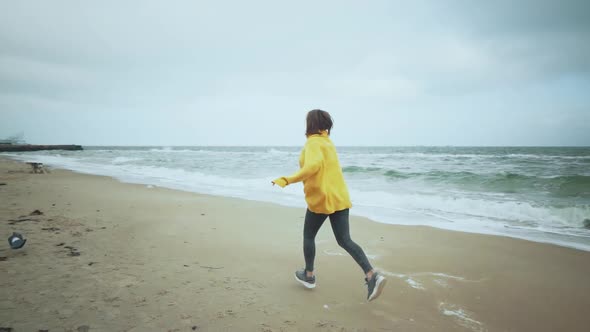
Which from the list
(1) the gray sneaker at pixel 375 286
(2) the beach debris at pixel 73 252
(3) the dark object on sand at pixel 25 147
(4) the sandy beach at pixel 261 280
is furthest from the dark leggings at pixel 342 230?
(3) the dark object on sand at pixel 25 147

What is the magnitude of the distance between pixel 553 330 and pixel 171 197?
7.92 meters

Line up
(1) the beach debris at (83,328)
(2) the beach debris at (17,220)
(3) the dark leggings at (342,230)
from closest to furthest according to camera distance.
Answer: (1) the beach debris at (83,328)
(3) the dark leggings at (342,230)
(2) the beach debris at (17,220)

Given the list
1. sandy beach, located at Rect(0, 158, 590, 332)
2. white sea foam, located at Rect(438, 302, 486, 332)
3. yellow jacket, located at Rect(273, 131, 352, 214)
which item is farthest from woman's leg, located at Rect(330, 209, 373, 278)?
white sea foam, located at Rect(438, 302, 486, 332)

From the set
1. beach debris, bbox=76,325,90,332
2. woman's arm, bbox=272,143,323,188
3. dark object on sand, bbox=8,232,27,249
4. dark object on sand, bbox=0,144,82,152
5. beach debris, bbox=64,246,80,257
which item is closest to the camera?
beach debris, bbox=76,325,90,332

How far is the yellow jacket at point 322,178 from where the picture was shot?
247cm

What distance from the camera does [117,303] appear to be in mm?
2262

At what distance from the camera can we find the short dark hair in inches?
106

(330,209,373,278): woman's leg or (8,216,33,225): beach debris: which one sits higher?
(330,209,373,278): woman's leg

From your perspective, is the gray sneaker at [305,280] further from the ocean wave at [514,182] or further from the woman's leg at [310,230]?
the ocean wave at [514,182]

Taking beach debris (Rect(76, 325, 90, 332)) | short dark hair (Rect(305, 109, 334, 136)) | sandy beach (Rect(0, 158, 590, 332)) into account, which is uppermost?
short dark hair (Rect(305, 109, 334, 136))

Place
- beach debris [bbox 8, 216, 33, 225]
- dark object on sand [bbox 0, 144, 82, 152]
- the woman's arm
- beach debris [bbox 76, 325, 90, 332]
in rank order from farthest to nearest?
dark object on sand [bbox 0, 144, 82, 152] → beach debris [bbox 8, 216, 33, 225] → the woman's arm → beach debris [bbox 76, 325, 90, 332]

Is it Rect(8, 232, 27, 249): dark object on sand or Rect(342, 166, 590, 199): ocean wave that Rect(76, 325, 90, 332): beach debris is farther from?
Rect(342, 166, 590, 199): ocean wave

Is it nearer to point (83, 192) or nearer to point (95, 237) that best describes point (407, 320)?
point (95, 237)

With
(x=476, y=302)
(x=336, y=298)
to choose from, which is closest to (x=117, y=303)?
(x=336, y=298)
